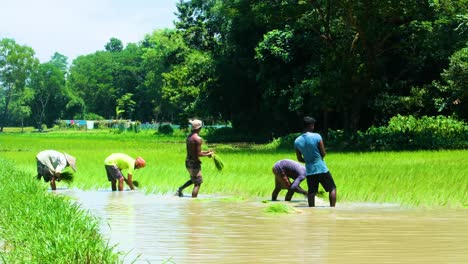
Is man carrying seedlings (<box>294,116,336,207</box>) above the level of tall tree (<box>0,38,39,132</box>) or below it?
below

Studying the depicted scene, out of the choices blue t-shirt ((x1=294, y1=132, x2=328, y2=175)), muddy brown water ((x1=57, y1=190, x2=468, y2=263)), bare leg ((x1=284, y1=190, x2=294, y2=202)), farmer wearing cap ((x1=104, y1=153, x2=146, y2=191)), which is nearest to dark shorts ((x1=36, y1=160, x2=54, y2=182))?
farmer wearing cap ((x1=104, y1=153, x2=146, y2=191))

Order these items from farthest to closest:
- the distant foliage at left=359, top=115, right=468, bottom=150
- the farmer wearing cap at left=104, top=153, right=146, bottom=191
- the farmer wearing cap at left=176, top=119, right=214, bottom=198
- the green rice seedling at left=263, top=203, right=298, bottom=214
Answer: the distant foliage at left=359, top=115, right=468, bottom=150 → the farmer wearing cap at left=104, top=153, right=146, bottom=191 → the farmer wearing cap at left=176, top=119, right=214, bottom=198 → the green rice seedling at left=263, top=203, right=298, bottom=214

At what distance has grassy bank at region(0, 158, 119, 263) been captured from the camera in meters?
6.27

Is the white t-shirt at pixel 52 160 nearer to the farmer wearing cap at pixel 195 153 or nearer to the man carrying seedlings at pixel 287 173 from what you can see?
the farmer wearing cap at pixel 195 153

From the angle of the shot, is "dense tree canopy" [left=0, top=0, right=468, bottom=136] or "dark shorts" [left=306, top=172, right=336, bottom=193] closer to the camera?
"dark shorts" [left=306, top=172, right=336, bottom=193]

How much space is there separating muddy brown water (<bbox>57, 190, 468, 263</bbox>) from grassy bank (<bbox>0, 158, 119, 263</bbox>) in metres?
0.58

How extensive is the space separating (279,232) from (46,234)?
336 cm

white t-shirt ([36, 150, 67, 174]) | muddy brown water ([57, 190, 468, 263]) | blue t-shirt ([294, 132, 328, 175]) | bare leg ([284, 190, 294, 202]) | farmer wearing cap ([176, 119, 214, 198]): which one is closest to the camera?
muddy brown water ([57, 190, 468, 263])

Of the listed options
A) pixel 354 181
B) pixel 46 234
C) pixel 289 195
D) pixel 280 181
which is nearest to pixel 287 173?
pixel 280 181

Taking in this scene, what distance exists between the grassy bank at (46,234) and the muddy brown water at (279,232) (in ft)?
1.89

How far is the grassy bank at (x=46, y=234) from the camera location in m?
6.27

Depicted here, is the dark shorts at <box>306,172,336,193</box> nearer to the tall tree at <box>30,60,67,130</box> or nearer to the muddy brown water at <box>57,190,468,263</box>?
the muddy brown water at <box>57,190,468,263</box>

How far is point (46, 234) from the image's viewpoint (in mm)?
7109

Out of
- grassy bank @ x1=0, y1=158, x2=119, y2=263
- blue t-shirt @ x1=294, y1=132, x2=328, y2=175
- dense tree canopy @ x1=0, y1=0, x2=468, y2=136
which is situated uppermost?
dense tree canopy @ x1=0, y1=0, x2=468, y2=136
